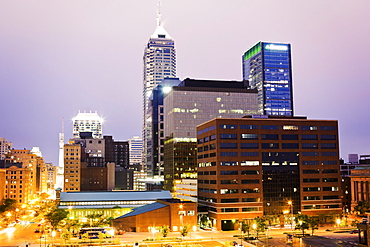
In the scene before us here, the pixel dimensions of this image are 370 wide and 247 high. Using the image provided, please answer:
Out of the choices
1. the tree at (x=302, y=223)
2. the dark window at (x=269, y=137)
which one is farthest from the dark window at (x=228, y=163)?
the tree at (x=302, y=223)

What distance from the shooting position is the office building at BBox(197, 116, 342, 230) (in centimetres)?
14325

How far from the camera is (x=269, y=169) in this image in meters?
147

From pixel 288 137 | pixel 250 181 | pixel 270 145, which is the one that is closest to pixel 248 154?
pixel 270 145

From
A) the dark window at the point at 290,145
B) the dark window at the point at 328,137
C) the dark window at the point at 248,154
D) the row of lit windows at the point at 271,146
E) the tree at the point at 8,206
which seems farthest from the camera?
the tree at the point at 8,206

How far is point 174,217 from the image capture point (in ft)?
449

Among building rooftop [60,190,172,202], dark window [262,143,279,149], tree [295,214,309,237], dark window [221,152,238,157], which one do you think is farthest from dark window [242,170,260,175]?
building rooftop [60,190,172,202]

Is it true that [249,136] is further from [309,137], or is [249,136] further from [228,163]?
[309,137]

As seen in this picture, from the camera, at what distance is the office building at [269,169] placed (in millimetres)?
143250

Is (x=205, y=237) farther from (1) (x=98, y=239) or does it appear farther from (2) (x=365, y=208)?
(2) (x=365, y=208)

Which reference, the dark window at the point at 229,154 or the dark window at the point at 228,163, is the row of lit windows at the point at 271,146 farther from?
the dark window at the point at 228,163

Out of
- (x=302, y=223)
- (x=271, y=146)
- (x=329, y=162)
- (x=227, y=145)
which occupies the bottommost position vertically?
(x=302, y=223)

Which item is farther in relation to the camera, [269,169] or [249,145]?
[269,169]

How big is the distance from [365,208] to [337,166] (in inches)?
901

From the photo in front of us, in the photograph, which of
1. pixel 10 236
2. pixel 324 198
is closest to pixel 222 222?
pixel 324 198
